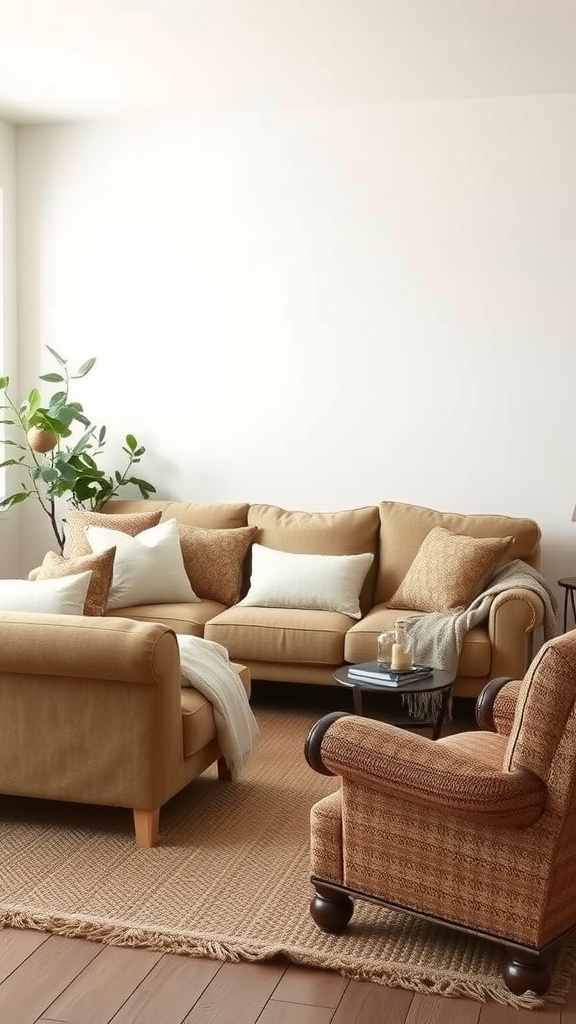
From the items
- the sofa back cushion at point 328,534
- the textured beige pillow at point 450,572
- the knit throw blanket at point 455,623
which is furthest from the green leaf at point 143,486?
the knit throw blanket at point 455,623

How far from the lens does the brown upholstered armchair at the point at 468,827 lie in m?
2.45

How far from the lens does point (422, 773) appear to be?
100 inches

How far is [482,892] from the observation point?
2.56 meters

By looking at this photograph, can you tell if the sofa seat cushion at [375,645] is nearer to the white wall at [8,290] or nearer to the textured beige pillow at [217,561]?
the textured beige pillow at [217,561]

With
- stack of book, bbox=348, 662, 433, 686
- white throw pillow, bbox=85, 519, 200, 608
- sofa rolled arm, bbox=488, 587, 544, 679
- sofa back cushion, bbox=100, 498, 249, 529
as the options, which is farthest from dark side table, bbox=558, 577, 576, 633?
white throw pillow, bbox=85, 519, 200, 608

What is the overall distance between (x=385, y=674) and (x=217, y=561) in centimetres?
168

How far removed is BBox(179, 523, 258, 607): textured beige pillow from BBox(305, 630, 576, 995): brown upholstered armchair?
282 centimetres

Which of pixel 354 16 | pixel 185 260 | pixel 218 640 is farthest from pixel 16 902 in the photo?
pixel 185 260

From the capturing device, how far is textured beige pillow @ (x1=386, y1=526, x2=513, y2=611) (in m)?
5.04

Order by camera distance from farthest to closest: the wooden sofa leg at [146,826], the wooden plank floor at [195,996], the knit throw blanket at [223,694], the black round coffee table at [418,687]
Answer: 1. the black round coffee table at [418,687]
2. the knit throw blanket at [223,694]
3. the wooden sofa leg at [146,826]
4. the wooden plank floor at [195,996]

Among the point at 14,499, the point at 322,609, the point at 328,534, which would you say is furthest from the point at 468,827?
the point at 14,499

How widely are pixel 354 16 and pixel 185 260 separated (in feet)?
6.58

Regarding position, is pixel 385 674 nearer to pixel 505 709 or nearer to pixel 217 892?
pixel 505 709

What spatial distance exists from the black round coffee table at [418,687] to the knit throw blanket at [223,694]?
16.2 inches
